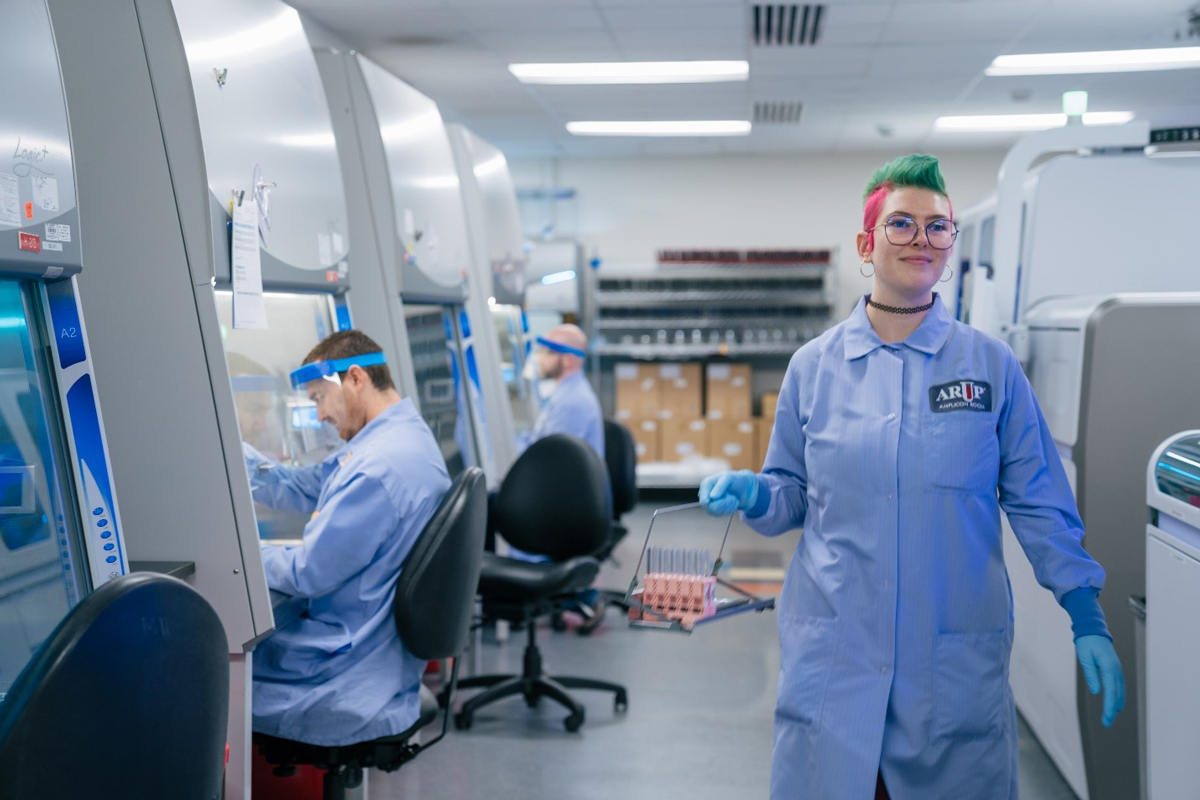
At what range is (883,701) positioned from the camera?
179cm

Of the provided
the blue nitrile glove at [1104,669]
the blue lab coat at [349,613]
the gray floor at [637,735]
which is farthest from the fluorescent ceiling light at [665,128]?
the blue nitrile glove at [1104,669]

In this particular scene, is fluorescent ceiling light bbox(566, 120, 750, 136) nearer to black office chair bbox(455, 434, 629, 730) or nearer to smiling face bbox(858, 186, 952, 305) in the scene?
black office chair bbox(455, 434, 629, 730)

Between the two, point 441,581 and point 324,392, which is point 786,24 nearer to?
point 324,392

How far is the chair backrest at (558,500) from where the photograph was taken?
12.8 feet

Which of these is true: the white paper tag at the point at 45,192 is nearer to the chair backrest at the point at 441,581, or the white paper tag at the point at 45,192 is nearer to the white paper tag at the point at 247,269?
the white paper tag at the point at 247,269

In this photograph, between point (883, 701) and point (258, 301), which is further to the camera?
point (258, 301)

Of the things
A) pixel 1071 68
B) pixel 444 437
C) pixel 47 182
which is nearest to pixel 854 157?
pixel 1071 68

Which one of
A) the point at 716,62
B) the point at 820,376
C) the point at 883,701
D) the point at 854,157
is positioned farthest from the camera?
the point at 854,157

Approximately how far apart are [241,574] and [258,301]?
610 millimetres

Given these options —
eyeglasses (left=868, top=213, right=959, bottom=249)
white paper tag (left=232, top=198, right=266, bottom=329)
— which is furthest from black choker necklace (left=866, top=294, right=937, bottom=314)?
white paper tag (left=232, top=198, right=266, bottom=329)

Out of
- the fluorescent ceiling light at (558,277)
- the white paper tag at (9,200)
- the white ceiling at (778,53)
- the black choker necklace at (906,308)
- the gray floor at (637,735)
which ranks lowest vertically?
the gray floor at (637,735)

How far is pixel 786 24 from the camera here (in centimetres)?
551

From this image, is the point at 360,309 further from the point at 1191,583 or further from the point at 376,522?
the point at 1191,583

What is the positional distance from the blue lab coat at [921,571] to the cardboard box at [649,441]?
6.98 m
